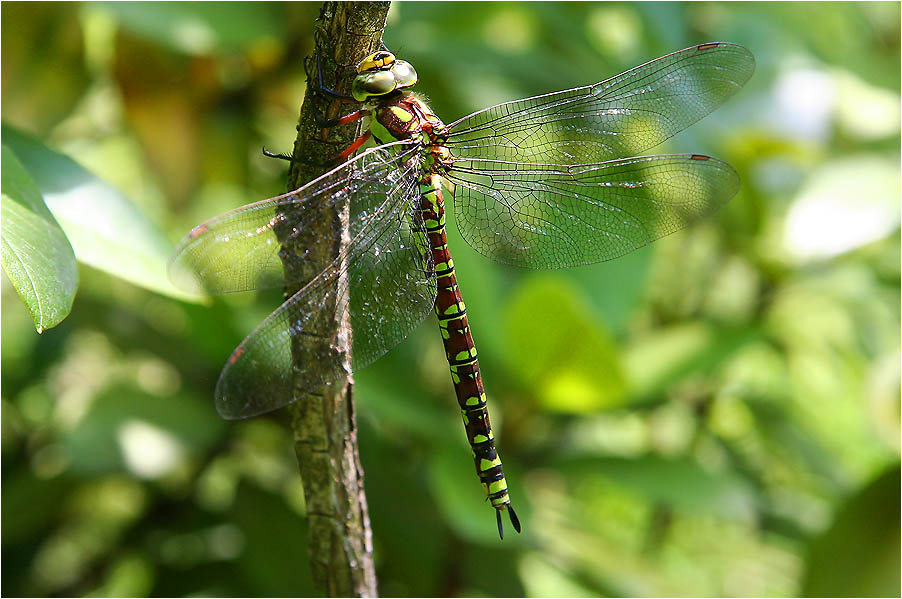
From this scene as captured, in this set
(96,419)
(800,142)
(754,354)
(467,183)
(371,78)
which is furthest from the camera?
(754,354)

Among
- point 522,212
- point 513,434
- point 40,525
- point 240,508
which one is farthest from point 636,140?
point 40,525

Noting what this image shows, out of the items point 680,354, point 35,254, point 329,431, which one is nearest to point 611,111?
point 680,354

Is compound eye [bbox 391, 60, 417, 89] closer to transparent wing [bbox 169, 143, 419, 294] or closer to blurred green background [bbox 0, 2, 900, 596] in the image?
transparent wing [bbox 169, 143, 419, 294]

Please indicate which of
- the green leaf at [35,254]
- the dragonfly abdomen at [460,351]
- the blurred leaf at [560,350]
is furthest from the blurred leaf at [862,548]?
the green leaf at [35,254]

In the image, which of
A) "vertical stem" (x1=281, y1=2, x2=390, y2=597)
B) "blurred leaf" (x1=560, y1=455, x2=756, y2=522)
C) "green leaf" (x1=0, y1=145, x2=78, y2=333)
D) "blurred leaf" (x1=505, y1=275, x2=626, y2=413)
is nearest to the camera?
"green leaf" (x1=0, y1=145, x2=78, y2=333)

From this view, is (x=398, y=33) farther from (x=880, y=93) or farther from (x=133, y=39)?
(x=880, y=93)

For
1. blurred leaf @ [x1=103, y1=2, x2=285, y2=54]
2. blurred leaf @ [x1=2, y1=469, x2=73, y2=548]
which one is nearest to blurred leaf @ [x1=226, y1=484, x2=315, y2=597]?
blurred leaf @ [x1=2, y1=469, x2=73, y2=548]

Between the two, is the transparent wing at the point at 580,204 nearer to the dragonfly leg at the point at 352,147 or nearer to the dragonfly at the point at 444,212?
the dragonfly at the point at 444,212
